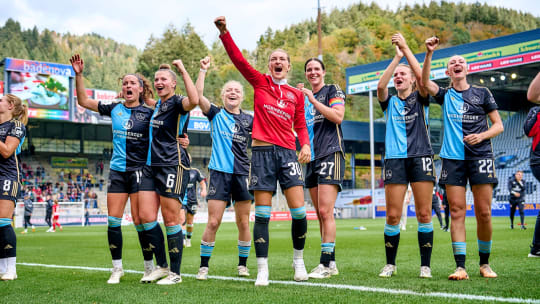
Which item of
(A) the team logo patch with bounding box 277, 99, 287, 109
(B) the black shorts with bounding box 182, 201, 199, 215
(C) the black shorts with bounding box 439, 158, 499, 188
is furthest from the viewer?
(B) the black shorts with bounding box 182, 201, 199, 215

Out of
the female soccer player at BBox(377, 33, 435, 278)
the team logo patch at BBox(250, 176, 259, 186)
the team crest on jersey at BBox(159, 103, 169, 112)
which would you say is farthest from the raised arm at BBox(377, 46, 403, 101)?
the team crest on jersey at BBox(159, 103, 169, 112)

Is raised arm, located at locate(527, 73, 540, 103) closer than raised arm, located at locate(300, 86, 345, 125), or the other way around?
raised arm, located at locate(527, 73, 540, 103)

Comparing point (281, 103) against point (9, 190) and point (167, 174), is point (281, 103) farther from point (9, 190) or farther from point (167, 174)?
point (9, 190)

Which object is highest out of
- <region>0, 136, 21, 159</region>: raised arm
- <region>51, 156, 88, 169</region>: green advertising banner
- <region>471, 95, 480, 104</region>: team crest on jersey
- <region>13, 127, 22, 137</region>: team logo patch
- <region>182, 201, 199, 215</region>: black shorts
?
<region>51, 156, 88, 169</region>: green advertising banner

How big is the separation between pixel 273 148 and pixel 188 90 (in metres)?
1.08

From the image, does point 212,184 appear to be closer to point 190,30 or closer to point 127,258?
point 127,258

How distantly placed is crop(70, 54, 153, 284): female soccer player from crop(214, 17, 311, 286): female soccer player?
1371 millimetres

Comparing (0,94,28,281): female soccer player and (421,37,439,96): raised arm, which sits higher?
(421,37,439,96): raised arm

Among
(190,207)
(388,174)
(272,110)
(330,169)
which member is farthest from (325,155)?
(190,207)

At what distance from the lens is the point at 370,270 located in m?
7.02

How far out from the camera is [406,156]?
6.22 meters

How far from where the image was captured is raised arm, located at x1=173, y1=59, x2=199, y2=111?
5734 mm

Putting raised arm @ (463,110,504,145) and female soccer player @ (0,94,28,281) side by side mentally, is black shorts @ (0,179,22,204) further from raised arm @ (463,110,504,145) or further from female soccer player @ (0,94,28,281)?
raised arm @ (463,110,504,145)

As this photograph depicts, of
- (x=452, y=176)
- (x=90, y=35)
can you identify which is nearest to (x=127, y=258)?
(x=452, y=176)
